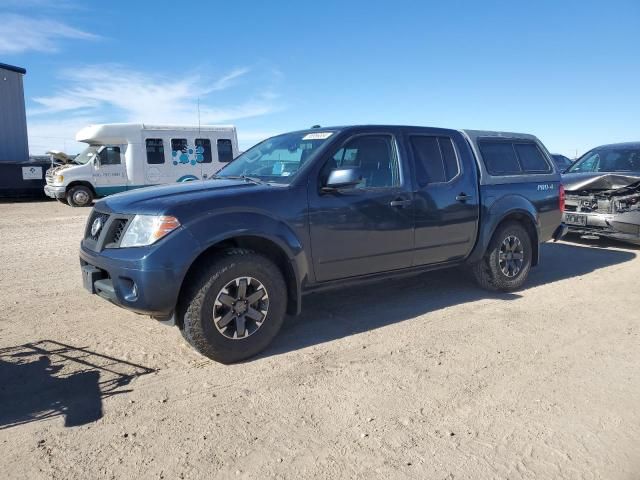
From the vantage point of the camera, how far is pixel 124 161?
16.3m

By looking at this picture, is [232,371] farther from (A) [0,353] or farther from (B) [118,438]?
(A) [0,353]

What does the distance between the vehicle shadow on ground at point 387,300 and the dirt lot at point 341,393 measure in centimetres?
3

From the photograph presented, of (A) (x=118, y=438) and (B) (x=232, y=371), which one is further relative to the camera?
(B) (x=232, y=371)

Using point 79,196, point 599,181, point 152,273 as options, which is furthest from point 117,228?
point 79,196

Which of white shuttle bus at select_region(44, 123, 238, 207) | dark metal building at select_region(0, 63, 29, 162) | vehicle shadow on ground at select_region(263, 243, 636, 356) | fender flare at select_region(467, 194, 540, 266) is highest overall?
dark metal building at select_region(0, 63, 29, 162)

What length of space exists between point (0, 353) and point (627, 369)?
15.6 ft

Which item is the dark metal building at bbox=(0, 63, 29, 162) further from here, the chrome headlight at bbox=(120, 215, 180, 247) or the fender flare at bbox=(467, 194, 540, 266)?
the fender flare at bbox=(467, 194, 540, 266)

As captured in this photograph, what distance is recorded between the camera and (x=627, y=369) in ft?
12.2

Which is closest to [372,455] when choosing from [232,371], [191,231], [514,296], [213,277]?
[232,371]

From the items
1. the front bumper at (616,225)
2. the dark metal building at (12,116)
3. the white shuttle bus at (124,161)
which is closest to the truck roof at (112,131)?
the white shuttle bus at (124,161)

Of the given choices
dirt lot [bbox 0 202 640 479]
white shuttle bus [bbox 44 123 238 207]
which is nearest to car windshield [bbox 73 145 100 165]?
white shuttle bus [bbox 44 123 238 207]

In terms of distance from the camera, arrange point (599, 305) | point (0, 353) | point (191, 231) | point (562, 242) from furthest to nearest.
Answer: point (562, 242), point (599, 305), point (0, 353), point (191, 231)

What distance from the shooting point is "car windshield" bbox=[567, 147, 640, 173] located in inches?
367

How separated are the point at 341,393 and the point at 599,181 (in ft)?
24.0
